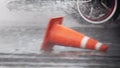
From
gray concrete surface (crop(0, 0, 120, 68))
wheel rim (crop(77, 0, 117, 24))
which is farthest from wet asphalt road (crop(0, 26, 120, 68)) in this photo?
wheel rim (crop(77, 0, 117, 24))

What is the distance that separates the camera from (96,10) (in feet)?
9.20

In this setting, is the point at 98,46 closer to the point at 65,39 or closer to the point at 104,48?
the point at 104,48

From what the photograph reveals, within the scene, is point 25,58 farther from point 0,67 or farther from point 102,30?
point 102,30

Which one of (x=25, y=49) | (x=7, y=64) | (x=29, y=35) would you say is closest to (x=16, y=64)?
(x=7, y=64)

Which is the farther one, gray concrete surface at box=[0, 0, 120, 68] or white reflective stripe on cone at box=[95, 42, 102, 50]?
white reflective stripe on cone at box=[95, 42, 102, 50]

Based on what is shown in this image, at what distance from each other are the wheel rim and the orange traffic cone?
0.34m

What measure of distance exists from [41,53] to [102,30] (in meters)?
0.54

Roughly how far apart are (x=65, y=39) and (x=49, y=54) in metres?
0.16

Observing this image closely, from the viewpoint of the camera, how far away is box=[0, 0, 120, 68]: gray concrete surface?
223 centimetres

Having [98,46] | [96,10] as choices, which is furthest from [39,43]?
[96,10]

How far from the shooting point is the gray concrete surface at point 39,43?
7.31 feet

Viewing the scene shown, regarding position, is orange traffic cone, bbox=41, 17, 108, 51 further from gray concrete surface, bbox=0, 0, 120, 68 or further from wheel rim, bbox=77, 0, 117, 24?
wheel rim, bbox=77, 0, 117, 24

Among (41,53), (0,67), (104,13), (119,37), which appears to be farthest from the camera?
(104,13)

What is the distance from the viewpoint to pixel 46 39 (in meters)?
2.45
